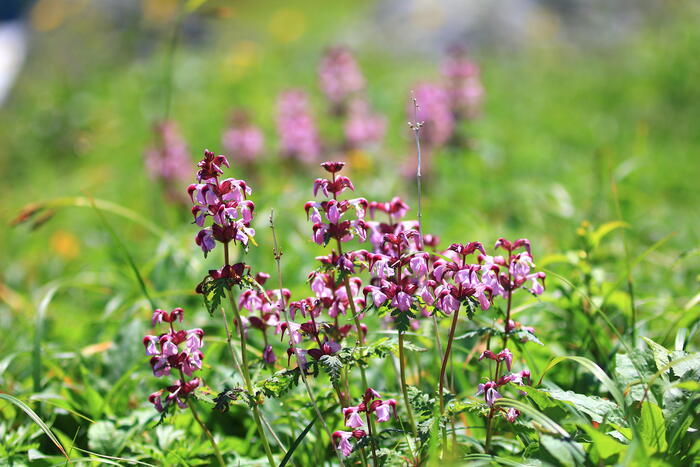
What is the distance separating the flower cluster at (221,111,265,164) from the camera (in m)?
5.39

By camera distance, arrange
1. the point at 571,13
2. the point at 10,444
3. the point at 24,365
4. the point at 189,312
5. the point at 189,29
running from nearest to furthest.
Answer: the point at 10,444 < the point at 24,365 < the point at 189,312 < the point at 571,13 < the point at 189,29

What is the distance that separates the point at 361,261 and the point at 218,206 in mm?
373

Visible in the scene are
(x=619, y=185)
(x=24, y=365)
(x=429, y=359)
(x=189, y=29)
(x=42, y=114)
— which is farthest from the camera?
(x=189, y=29)

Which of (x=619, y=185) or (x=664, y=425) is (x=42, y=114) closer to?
(x=619, y=185)

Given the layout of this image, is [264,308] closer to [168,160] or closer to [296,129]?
[168,160]

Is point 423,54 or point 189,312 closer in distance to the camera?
point 189,312

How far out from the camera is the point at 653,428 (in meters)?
1.52

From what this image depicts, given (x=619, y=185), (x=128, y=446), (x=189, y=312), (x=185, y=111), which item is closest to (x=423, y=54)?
(x=185, y=111)

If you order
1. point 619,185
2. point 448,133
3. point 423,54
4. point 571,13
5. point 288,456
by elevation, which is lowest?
point 288,456

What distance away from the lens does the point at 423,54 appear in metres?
11.2

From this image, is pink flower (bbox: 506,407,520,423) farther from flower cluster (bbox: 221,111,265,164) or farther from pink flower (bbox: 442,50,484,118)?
flower cluster (bbox: 221,111,265,164)

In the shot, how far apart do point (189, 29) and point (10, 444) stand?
13998 mm

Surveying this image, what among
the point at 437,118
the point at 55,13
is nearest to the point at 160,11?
the point at 55,13

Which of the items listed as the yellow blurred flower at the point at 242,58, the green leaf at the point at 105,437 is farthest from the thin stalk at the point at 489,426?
the yellow blurred flower at the point at 242,58
